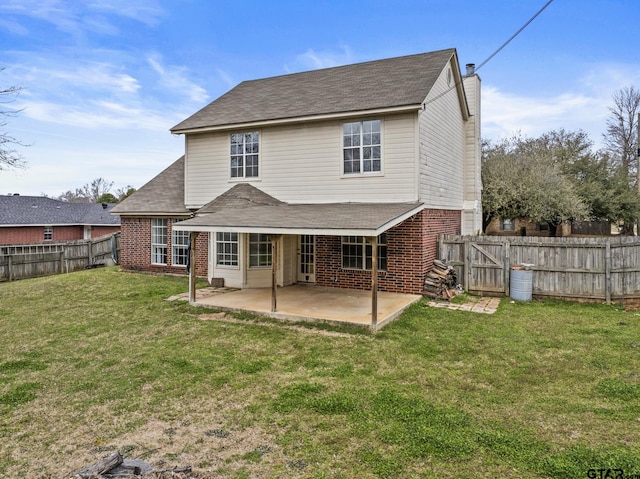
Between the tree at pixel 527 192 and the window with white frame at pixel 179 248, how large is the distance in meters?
17.3

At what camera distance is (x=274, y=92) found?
14336 millimetres

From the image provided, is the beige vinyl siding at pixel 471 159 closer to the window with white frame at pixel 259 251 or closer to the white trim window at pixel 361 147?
the white trim window at pixel 361 147

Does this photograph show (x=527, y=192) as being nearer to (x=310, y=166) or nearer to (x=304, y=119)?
(x=310, y=166)

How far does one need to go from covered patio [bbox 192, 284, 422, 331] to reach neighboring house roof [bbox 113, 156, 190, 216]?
4.83m

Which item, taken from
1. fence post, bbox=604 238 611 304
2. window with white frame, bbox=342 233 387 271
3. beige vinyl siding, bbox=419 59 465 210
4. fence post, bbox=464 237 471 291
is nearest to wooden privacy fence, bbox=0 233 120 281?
window with white frame, bbox=342 233 387 271

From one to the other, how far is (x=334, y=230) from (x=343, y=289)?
13.9ft

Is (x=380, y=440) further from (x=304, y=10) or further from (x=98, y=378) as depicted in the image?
(x=304, y=10)

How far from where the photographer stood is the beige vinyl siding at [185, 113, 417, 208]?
10711 millimetres

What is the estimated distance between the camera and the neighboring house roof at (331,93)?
11102mm

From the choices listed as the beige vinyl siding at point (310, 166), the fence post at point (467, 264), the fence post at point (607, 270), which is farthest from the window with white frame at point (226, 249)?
the fence post at point (607, 270)

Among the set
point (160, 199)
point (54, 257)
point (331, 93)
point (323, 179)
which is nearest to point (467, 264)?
point (323, 179)

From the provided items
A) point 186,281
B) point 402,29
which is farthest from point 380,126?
point 186,281

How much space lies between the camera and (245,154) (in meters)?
13.0

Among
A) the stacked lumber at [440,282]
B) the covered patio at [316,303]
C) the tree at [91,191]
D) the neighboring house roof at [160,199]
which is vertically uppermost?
the tree at [91,191]
